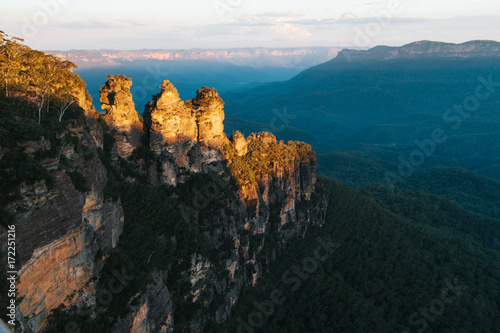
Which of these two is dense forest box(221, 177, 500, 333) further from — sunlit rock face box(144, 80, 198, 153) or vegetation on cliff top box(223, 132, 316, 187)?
sunlit rock face box(144, 80, 198, 153)

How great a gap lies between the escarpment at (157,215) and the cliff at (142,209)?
0.11 m

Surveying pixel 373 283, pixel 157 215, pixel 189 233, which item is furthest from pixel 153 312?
pixel 373 283

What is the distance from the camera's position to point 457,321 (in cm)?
4469

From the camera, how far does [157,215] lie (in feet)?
109

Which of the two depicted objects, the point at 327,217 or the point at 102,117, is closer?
the point at 102,117

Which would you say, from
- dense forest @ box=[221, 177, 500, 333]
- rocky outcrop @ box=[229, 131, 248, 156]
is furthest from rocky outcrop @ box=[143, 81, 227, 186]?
dense forest @ box=[221, 177, 500, 333]

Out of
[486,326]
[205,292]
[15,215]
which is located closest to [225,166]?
[205,292]

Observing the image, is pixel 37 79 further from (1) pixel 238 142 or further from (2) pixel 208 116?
(1) pixel 238 142

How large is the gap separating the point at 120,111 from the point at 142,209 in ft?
37.3

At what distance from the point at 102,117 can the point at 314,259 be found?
1585 inches

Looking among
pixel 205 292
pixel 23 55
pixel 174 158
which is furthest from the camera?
pixel 174 158

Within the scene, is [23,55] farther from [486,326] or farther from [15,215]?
[486,326]

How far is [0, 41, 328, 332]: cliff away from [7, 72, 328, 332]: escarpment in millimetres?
112

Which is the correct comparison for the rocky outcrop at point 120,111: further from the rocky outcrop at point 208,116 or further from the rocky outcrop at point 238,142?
the rocky outcrop at point 238,142
